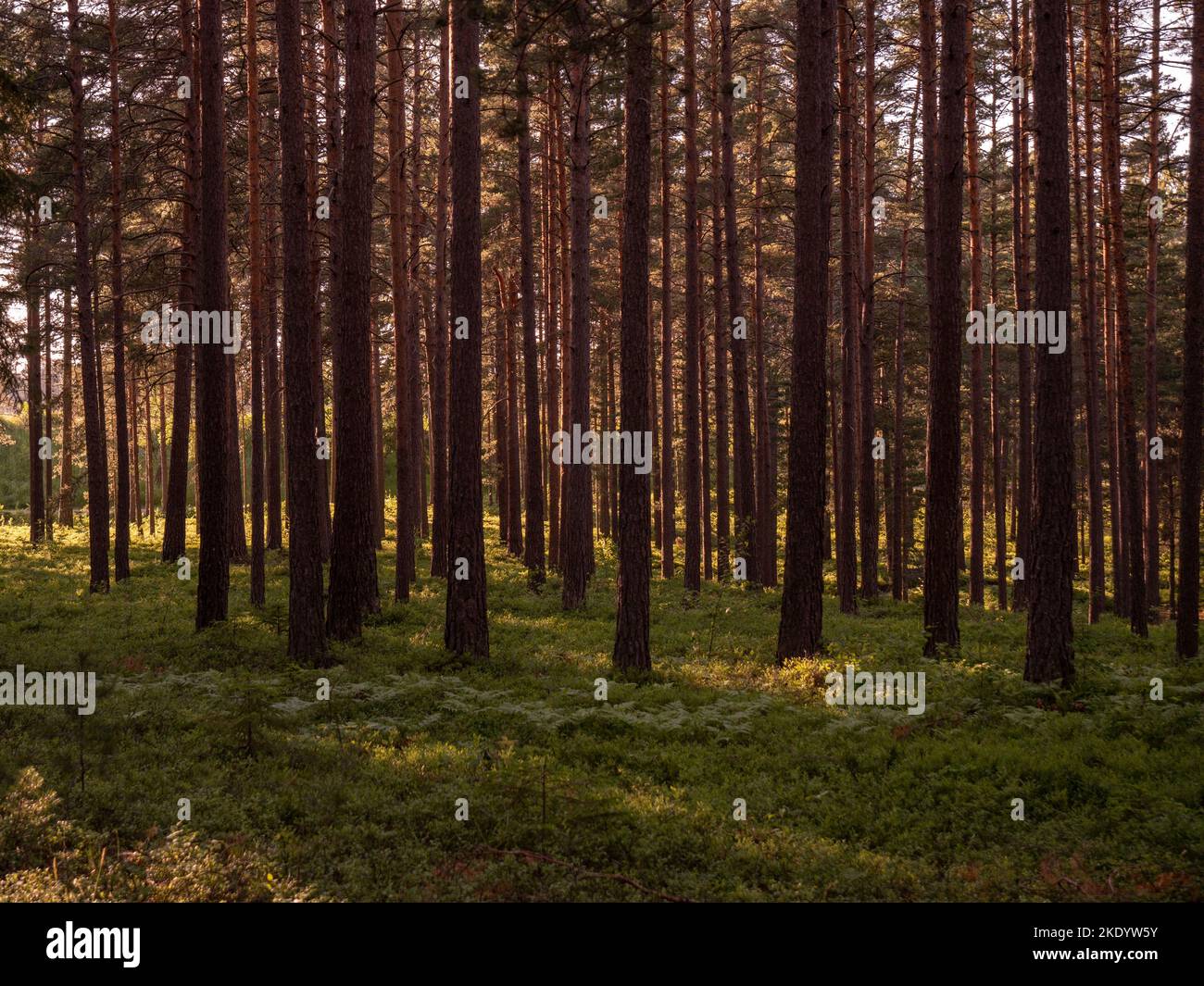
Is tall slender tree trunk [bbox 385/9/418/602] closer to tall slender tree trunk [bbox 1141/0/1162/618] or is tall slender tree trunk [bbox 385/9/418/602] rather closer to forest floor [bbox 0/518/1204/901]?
forest floor [bbox 0/518/1204/901]

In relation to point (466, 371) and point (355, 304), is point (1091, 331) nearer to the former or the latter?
point (466, 371)

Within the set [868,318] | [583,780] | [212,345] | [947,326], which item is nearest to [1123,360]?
[868,318]

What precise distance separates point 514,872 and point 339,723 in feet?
14.0

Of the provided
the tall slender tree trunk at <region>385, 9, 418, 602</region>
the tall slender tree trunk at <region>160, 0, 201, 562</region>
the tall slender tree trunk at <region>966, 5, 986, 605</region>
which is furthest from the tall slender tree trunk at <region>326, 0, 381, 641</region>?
the tall slender tree trunk at <region>966, 5, 986, 605</region>

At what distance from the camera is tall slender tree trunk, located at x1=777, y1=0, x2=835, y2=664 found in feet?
41.0

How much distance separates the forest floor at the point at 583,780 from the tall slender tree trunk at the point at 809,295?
2054mm

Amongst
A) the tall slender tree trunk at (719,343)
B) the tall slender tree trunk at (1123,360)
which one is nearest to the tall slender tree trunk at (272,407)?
the tall slender tree trunk at (719,343)

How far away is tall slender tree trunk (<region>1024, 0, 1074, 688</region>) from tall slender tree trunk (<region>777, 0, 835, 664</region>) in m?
2.88

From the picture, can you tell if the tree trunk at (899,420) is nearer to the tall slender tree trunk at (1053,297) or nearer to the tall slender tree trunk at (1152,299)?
the tall slender tree trunk at (1152,299)

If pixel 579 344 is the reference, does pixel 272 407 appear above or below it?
below

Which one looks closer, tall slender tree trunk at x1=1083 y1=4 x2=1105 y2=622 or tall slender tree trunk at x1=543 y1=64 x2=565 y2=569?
tall slender tree trunk at x1=1083 y1=4 x2=1105 y2=622

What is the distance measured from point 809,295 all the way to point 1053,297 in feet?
10.6

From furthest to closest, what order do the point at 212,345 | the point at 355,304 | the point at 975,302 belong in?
the point at 975,302 → the point at 212,345 → the point at 355,304

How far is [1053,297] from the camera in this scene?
1047 centimetres
